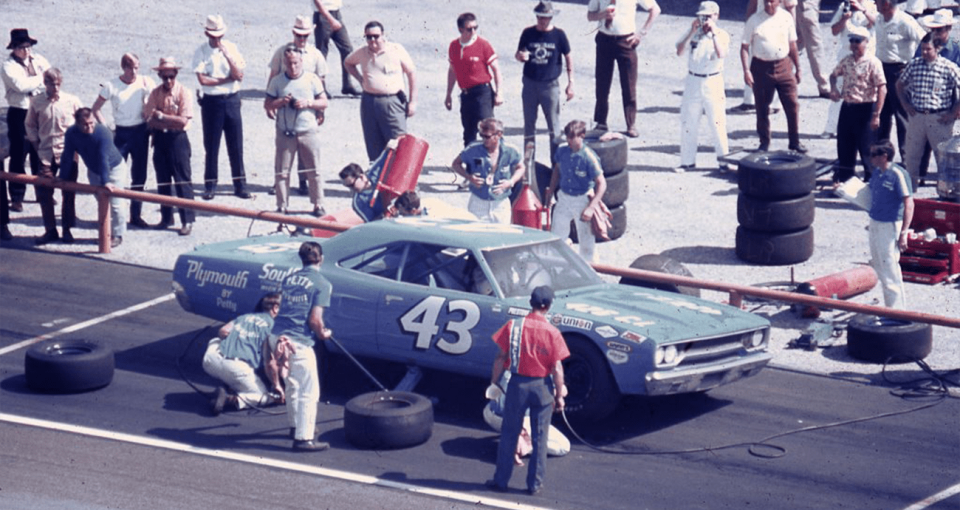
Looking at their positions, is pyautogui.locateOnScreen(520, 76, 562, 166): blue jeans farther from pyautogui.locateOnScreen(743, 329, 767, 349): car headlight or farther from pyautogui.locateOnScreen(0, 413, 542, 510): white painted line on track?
pyautogui.locateOnScreen(0, 413, 542, 510): white painted line on track

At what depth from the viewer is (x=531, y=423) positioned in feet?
34.8

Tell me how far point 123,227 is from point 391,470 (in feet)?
23.7

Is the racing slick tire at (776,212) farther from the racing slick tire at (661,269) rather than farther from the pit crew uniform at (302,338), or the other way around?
the pit crew uniform at (302,338)

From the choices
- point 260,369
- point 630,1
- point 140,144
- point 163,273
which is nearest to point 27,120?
point 140,144

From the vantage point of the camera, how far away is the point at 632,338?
1150cm

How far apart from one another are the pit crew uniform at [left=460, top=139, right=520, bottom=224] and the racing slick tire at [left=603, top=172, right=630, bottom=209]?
5.53ft

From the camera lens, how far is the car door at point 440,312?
1198 centimetres

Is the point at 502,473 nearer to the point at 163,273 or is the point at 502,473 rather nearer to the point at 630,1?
the point at 163,273

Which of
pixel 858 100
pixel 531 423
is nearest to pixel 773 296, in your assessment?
pixel 531 423

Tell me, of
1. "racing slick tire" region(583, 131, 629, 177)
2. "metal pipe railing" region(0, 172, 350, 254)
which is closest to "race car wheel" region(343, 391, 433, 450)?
"metal pipe railing" region(0, 172, 350, 254)

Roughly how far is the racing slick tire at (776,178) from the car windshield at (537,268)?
377cm

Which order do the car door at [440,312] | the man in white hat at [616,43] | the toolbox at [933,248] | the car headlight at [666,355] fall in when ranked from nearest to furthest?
1. the car headlight at [666,355]
2. the car door at [440,312]
3. the toolbox at [933,248]
4. the man in white hat at [616,43]

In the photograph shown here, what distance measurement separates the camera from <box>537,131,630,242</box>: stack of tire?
16.7 m

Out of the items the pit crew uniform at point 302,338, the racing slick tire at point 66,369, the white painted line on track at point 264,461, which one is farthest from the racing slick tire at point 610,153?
the white painted line on track at point 264,461
